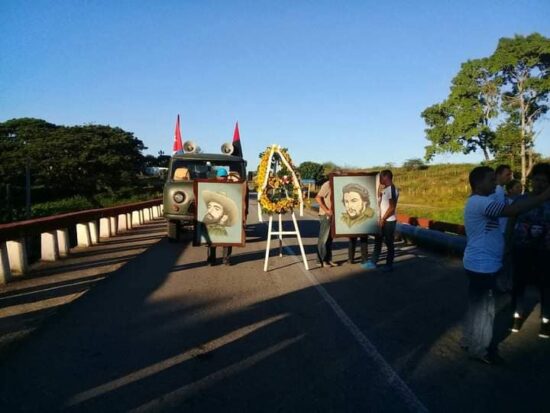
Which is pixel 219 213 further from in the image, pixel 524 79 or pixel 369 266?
pixel 524 79

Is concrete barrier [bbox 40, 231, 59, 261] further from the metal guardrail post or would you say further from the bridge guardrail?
the metal guardrail post

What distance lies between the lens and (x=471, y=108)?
37969 mm

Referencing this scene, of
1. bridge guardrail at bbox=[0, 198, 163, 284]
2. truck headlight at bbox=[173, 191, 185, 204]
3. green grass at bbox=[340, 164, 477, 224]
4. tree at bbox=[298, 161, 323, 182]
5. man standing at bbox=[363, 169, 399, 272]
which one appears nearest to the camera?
bridge guardrail at bbox=[0, 198, 163, 284]

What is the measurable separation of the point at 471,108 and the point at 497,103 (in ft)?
6.05

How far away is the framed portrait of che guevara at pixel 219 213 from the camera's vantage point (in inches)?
422

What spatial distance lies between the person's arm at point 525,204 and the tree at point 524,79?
108 ft

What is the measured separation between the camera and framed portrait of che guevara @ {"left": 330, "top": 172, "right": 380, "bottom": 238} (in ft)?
35.5

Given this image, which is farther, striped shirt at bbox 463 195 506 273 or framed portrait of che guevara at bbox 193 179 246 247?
framed portrait of che guevara at bbox 193 179 246 247

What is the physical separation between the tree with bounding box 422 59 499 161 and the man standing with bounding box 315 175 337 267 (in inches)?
1157

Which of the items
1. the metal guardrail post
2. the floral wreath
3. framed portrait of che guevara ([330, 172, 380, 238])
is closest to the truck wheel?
the floral wreath

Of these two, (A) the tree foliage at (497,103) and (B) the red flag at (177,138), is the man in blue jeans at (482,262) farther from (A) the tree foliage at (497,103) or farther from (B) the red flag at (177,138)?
(A) the tree foliage at (497,103)

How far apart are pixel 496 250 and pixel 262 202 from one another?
639cm

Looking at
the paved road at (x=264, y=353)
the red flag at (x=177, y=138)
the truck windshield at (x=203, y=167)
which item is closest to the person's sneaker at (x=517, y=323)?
the paved road at (x=264, y=353)

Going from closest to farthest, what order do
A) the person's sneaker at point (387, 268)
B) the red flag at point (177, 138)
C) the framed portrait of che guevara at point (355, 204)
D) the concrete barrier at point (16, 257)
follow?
1. the concrete barrier at point (16, 257)
2. the person's sneaker at point (387, 268)
3. the framed portrait of che guevara at point (355, 204)
4. the red flag at point (177, 138)
